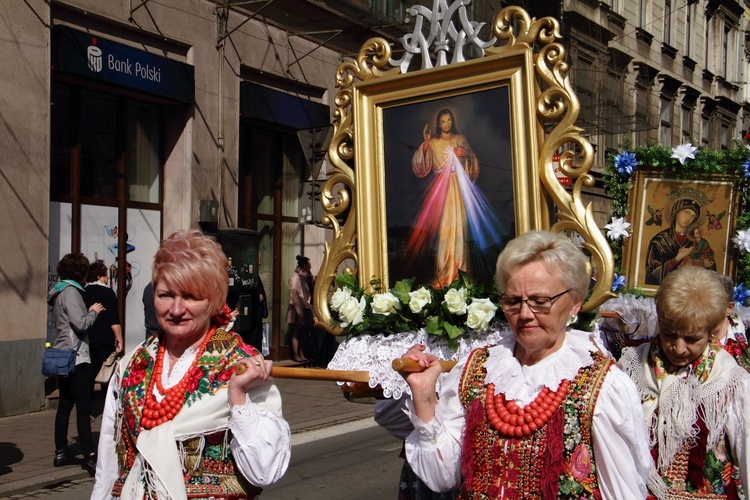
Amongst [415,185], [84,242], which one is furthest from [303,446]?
[415,185]

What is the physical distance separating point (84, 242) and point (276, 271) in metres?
4.91

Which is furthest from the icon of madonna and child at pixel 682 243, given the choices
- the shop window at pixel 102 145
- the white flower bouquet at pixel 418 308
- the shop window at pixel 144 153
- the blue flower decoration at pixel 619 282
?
the shop window at pixel 144 153

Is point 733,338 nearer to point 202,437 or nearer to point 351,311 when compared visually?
point 351,311

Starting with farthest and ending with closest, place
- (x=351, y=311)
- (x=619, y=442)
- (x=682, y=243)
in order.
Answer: (x=682, y=243) → (x=351, y=311) → (x=619, y=442)

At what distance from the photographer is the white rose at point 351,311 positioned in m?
4.16

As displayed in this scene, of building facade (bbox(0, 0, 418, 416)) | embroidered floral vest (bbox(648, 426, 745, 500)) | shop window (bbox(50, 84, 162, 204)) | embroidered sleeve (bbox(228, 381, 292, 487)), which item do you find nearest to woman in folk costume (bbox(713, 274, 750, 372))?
embroidered floral vest (bbox(648, 426, 745, 500))

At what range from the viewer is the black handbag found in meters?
8.35

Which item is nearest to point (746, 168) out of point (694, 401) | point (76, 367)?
point (694, 401)

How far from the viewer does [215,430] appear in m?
3.16

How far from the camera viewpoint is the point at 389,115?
177 inches

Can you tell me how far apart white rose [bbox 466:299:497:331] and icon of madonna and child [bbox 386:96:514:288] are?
0.23 m

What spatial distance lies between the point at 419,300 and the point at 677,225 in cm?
245

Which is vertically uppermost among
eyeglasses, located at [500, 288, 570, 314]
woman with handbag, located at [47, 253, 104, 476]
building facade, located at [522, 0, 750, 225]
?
building facade, located at [522, 0, 750, 225]

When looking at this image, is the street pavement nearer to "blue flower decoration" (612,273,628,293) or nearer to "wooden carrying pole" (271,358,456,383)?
"wooden carrying pole" (271,358,456,383)
